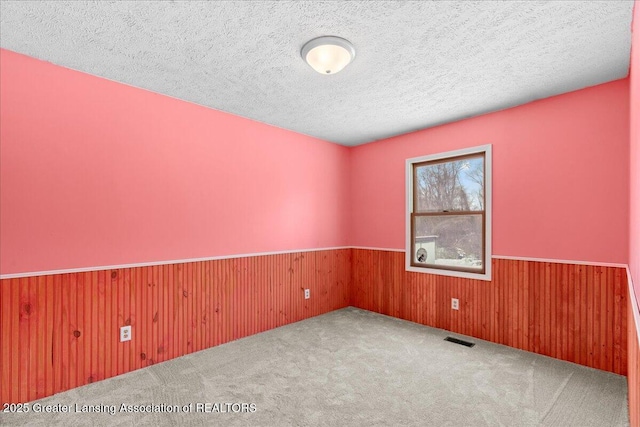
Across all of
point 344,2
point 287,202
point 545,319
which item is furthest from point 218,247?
point 545,319

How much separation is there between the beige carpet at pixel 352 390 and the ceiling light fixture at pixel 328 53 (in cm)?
238

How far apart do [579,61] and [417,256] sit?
2.52m

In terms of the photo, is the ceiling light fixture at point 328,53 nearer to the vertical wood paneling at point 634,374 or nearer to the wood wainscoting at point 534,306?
the vertical wood paneling at point 634,374

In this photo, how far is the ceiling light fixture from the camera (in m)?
1.99

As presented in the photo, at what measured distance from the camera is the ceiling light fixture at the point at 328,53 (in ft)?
6.53

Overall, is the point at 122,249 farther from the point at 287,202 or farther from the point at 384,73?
the point at 384,73

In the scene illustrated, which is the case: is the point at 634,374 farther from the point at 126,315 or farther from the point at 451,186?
the point at 126,315

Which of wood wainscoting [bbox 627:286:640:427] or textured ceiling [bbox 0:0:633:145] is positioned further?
textured ceiling [bbox 0:0:633:145]

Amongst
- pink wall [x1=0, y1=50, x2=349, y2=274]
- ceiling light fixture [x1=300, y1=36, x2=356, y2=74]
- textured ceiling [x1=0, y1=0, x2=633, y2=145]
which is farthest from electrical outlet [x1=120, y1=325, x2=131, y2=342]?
ceiling light fixture [x1=300, y1=36, x2=356, y2=74]

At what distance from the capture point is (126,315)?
2594 millimetres

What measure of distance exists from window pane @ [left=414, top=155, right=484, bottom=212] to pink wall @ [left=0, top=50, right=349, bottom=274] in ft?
5.69

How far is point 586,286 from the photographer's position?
2.67 m

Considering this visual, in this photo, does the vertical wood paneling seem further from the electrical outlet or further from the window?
the electrical outlet

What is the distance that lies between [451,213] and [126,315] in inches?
139
